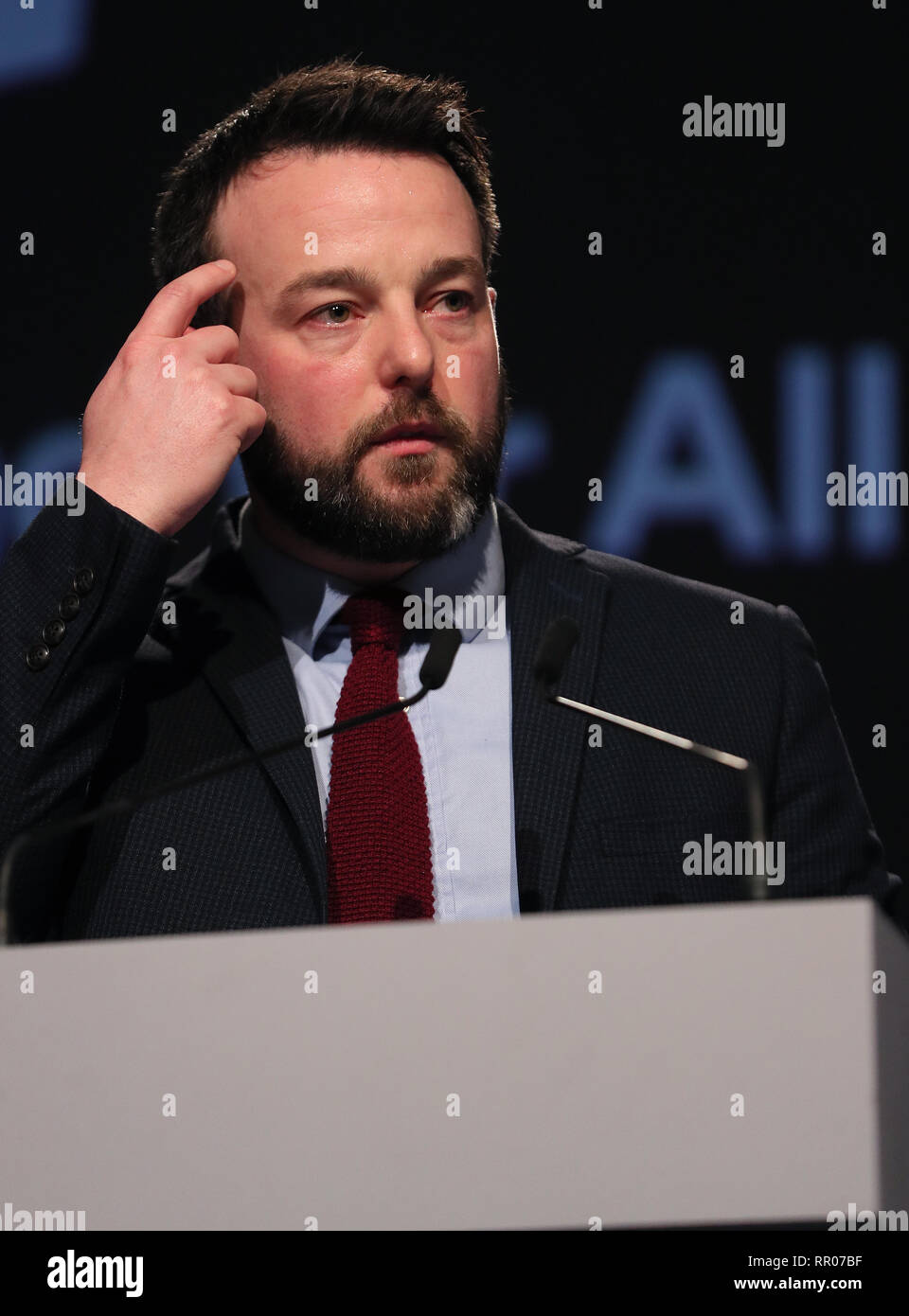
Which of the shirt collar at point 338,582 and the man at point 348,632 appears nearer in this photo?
the man at point 348,632

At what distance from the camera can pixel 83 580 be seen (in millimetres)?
1789

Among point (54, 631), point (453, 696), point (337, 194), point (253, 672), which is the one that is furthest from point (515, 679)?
point (337, 194)

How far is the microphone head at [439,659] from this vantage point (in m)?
1.54

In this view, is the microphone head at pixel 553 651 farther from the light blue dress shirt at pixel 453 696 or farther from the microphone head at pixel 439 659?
the light blue dress shirt at pixel 453 696

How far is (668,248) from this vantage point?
260cm

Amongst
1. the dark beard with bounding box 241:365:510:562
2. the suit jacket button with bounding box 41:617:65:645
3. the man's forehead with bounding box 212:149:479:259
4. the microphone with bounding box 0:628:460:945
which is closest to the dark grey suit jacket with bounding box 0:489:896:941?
the suit jacket button with bounding box 41:617:65:645

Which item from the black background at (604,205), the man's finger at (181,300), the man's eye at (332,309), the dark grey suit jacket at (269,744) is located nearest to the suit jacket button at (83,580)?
the dark grey suit jacket at (269,744)

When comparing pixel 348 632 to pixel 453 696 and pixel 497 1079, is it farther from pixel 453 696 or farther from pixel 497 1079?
pixel 497 1079

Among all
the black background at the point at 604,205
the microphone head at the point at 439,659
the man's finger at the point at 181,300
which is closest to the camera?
the microphone head at the point at 439,659

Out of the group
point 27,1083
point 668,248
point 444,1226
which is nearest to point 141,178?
point 668,248

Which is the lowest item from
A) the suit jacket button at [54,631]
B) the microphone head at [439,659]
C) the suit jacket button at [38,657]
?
the microphone head at [439,659]

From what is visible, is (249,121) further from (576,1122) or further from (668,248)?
(576,1122)

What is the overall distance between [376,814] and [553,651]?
359mm

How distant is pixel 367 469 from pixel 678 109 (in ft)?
3.08
